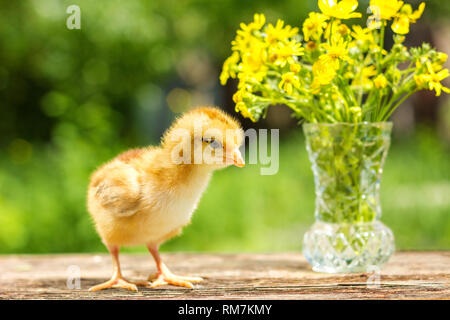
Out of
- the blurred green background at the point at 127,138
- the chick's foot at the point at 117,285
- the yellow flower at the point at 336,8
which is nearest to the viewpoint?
the yellow flower at the point at 336,8

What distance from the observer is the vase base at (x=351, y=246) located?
3.75ft

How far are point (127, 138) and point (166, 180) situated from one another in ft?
9.87

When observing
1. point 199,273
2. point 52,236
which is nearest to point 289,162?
point 52,236

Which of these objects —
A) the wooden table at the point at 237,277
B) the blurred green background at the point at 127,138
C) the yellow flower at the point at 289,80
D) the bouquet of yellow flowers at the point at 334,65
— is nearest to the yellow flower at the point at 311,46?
the bouquet of yellow flowers at the point at 334,65

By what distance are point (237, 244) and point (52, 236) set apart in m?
0.94

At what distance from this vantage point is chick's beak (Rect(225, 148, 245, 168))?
0.98 m

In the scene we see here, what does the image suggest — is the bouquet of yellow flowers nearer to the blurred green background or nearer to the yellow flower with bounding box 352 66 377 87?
the yellow flower with bounding box 352 66 377 87

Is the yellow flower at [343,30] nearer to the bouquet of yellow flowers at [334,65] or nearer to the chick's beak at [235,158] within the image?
the bouquet of yellow flowers at [334,65]

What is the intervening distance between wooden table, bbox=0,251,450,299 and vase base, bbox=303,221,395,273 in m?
0.03

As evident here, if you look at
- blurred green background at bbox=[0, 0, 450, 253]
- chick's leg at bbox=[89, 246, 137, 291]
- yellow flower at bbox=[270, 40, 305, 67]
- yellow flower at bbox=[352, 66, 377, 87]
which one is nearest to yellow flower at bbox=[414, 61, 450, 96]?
yellow flower at bbox=[352, 66, 377, 87]

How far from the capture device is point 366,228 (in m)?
1.15

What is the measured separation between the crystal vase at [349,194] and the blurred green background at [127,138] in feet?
4.74
